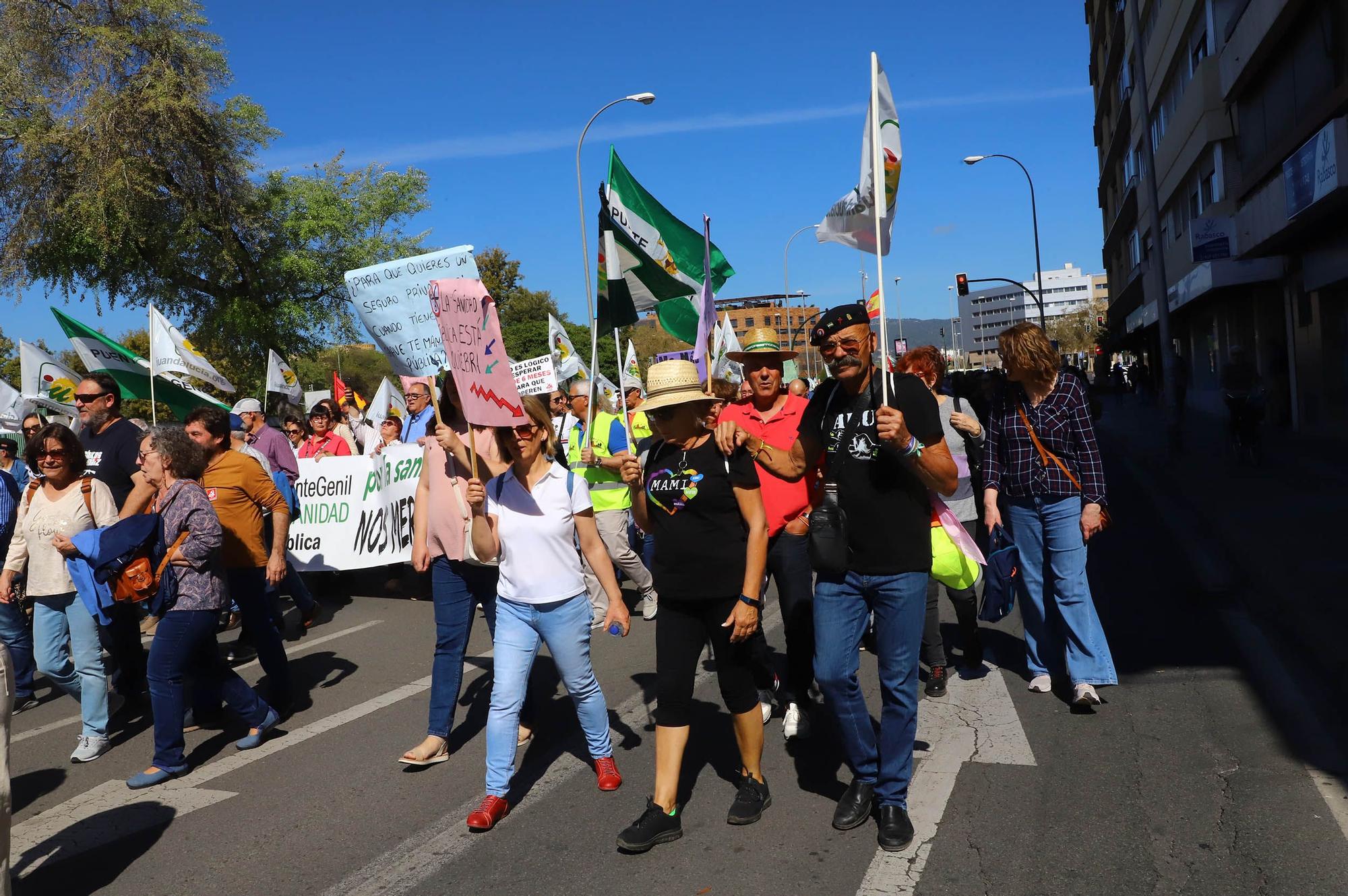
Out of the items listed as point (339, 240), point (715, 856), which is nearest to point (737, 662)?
point (715, 856)

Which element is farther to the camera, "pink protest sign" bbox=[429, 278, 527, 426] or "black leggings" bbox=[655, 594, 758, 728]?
"pink protest sign" bbox=[429, 278, 527, 426]

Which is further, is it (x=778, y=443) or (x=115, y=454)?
(x=115, y=454)

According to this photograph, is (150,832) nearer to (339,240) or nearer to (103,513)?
(103,513)

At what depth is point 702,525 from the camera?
4.42 meters

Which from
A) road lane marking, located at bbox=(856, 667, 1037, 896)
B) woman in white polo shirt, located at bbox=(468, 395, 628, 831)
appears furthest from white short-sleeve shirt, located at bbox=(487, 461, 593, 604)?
road lane marking, located at bbox=(856, 667, 1037, 896)

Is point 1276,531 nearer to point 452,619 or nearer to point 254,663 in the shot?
point 452,619

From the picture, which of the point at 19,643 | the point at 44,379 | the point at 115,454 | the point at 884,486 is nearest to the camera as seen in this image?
the point at 884,486

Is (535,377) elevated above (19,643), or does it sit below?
above

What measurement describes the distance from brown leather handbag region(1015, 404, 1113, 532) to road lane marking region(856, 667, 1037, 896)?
1.08 m

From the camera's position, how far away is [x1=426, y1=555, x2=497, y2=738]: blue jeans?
557cm

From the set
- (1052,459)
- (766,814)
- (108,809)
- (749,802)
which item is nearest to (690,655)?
(749,802)

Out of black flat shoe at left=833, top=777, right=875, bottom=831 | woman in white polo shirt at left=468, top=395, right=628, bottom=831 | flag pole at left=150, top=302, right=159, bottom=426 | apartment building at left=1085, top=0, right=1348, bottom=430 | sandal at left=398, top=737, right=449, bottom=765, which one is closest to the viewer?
black flat shoe at left=833, top=777, right=875, bottom=831

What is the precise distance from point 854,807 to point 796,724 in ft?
3.73

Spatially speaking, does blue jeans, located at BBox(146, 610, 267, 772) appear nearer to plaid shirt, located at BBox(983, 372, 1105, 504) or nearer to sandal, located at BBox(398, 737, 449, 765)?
sandal, located at BBox(398, 737, 449, 765)
